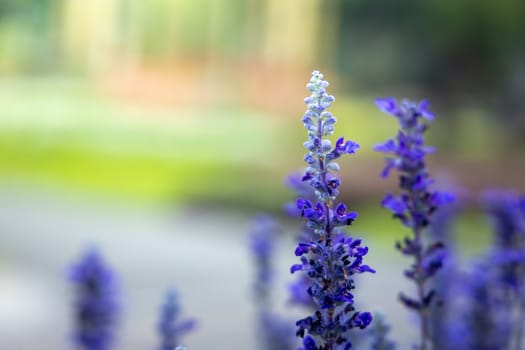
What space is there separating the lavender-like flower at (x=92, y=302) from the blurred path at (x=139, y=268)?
1463 millimetres

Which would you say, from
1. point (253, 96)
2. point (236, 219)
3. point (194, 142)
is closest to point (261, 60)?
point (253, 96)

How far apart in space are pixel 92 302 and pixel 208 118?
9.60 m

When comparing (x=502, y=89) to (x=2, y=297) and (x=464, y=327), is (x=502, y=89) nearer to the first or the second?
(x=2, y=297)

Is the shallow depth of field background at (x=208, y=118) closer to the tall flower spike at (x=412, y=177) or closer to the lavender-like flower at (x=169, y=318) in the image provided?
the lavender-like flower at (x=169, y=318)

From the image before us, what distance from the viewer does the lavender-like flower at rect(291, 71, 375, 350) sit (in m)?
1.04

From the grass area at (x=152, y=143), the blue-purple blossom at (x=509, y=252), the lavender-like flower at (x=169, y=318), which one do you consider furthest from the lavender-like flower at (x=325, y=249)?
the grass area at (x=152, y=143)

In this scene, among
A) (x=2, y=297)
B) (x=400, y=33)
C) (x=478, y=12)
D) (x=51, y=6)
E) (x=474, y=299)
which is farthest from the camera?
(x=51, y=6)

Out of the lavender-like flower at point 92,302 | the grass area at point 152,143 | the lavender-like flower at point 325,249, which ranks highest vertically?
the grass area at point 152,143

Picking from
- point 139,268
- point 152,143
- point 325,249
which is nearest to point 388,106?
point 325,249

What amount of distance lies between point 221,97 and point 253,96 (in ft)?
1.68

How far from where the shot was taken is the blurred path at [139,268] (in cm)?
492

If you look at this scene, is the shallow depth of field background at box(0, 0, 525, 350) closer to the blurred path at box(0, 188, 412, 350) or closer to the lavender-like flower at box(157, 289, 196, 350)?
the blurred path at box(0, 188, 412, 350)

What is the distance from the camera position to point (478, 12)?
9.41 m

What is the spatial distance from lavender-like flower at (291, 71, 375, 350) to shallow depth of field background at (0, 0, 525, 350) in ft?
17.3
